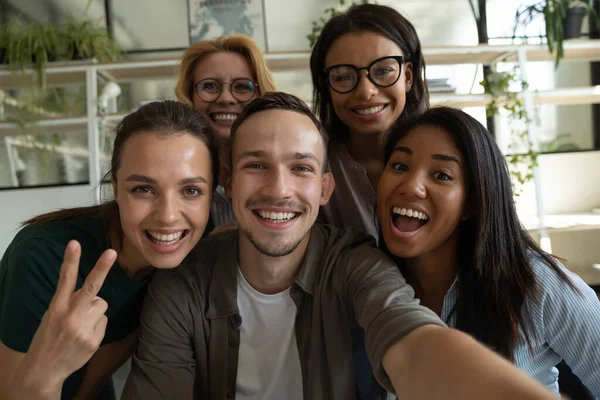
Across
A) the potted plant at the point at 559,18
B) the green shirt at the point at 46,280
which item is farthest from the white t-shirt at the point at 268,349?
the potted plant at the point at 559,18

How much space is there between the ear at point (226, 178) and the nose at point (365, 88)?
0.59 m

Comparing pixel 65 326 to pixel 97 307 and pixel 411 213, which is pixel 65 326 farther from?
pixel 411 213

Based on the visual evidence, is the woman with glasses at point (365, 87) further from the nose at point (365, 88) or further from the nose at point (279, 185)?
the nose at point (279, 185)

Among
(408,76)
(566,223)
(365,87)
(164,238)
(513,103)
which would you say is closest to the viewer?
(164,238)

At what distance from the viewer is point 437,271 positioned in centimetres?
132

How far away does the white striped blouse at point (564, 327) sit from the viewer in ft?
3.67

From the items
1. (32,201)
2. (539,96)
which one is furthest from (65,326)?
(32,201)

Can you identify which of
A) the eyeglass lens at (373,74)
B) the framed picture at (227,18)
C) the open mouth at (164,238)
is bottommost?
the open mouth at (164,238)

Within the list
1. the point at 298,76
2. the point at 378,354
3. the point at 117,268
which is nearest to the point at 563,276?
the point at 378,354

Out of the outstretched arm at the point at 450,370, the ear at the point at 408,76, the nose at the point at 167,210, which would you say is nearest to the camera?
the outstretched arm at the point at 450,370

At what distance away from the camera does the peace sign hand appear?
3.06 feet

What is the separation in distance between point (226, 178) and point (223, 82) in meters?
0.63

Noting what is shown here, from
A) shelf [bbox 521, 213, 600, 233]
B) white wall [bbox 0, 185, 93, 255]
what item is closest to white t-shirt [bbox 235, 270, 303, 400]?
shelf [bbox 521, 213, 600, 233]

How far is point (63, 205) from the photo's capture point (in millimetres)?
3420
